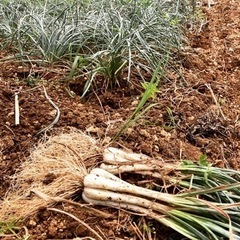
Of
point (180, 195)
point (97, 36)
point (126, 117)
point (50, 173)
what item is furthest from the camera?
point (97, 36)

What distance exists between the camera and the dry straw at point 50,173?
1.89 metres

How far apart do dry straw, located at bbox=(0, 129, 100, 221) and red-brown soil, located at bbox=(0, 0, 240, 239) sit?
0.06 metres

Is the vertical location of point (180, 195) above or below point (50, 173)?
above

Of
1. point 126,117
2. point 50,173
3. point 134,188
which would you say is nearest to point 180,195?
point 134,188

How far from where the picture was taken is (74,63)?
2.83 meters

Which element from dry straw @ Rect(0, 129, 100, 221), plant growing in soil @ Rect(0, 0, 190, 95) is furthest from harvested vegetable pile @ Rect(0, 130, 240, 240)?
plant growing in soil @ Rect(0, 0, 190, 95)

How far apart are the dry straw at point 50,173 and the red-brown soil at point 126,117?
0.06m

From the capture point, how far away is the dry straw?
189cm

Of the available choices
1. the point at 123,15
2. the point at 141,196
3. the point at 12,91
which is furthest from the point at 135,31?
the point at 141,196

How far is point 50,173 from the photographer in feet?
6.57

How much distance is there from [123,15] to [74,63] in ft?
3.01

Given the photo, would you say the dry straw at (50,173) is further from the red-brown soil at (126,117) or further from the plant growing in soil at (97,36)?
the plant growing in soil at (97,36)

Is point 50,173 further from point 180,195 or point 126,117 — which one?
point 126,117

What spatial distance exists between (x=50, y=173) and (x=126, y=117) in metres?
0.67
